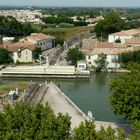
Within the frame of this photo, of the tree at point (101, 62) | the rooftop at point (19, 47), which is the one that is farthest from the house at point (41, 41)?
the tree at point (101, 62)

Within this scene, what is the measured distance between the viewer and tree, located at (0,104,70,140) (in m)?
11.2

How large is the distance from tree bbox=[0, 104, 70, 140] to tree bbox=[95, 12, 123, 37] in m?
29.0

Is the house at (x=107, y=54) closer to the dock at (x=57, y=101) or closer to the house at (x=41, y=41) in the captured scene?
the house at (x=41, y=41)

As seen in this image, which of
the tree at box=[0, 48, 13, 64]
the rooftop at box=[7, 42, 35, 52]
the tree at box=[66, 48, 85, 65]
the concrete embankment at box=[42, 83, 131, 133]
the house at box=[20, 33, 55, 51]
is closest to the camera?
the concrete embankment at box=[42, 83, 131, 133]

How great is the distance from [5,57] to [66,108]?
1216 cm

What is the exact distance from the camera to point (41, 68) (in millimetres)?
26328

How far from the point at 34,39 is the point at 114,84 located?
64.7 ft

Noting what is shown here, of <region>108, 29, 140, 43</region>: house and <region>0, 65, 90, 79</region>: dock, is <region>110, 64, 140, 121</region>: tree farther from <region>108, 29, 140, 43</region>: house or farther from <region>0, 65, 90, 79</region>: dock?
<region>108, 29, 140, 43</region>: house

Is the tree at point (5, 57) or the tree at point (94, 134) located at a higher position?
the tree at point (94, 134)

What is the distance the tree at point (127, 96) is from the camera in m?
13.7

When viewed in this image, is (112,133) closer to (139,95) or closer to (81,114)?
(139,95)

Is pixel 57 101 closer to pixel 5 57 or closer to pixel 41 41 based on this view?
pixel 5 57

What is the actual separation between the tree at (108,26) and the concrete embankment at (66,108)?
1974 centimetres

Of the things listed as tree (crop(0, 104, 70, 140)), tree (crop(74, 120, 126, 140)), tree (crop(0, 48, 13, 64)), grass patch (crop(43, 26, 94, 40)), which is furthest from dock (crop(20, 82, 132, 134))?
grass patch (crop(43, 26, 94, 40))
